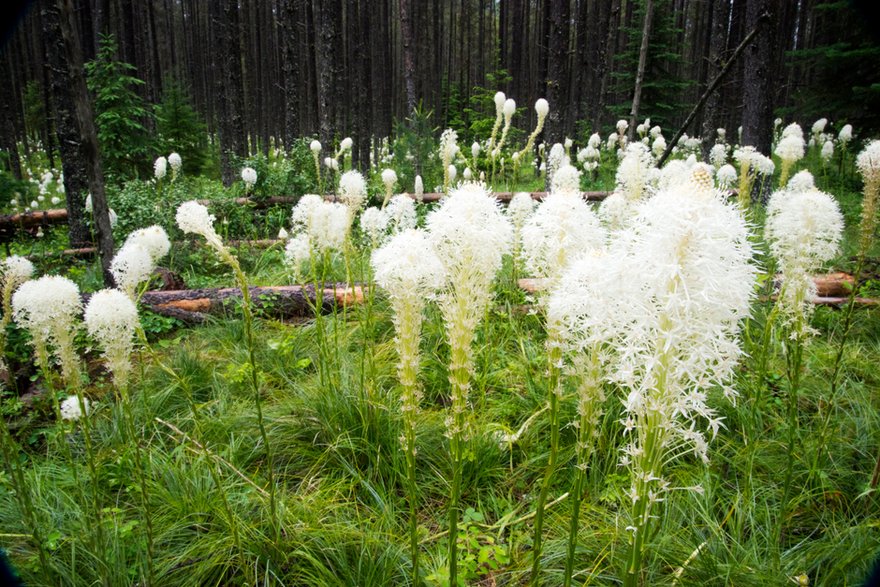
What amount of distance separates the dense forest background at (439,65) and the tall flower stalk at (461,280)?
129 cm

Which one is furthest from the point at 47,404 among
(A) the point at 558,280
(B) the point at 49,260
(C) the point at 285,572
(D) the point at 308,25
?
(D) the point at 308,25

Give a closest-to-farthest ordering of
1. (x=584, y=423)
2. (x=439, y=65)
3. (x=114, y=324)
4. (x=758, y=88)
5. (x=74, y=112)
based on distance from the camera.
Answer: (x=584, y=423) → (x=114, y=324) → (x=74, y=112) → (x=758, y=88) → (x=439, y=65)

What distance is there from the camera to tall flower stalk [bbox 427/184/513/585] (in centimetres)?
155

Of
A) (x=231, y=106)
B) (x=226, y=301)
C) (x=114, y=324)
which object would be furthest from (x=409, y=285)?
(x=231, y=106)

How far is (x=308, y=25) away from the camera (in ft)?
83.1

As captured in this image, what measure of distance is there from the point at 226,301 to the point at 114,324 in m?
3.57

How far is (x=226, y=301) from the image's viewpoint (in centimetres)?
518

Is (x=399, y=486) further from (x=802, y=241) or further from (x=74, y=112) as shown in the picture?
(x=74, y=112)

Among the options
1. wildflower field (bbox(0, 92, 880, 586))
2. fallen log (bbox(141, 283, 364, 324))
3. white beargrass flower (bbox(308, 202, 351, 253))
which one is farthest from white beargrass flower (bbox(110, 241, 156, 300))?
fallen log (bbox(141, 283, 364, 324))

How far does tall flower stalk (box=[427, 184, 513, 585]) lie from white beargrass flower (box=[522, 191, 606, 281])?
24 cm

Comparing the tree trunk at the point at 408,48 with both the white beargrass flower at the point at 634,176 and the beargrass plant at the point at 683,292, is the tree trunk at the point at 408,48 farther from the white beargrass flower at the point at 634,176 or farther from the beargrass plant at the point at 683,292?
the beargrass plant at the point at 683,292

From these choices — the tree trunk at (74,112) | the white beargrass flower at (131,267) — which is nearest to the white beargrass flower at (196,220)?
the white beargrass flower at (131,267)

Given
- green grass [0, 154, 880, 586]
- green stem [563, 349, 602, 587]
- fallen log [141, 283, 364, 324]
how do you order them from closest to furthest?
1. green stem [563, 349, 602, 587]
2. green grass [0, 154, 880, 586]
3. fallen log [141, 283, 364, 324]

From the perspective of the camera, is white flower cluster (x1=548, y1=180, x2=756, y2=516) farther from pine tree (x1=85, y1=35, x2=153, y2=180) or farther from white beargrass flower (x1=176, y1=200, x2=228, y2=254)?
pine tree (x1=85, y1=35, x2=153, y2=180)
